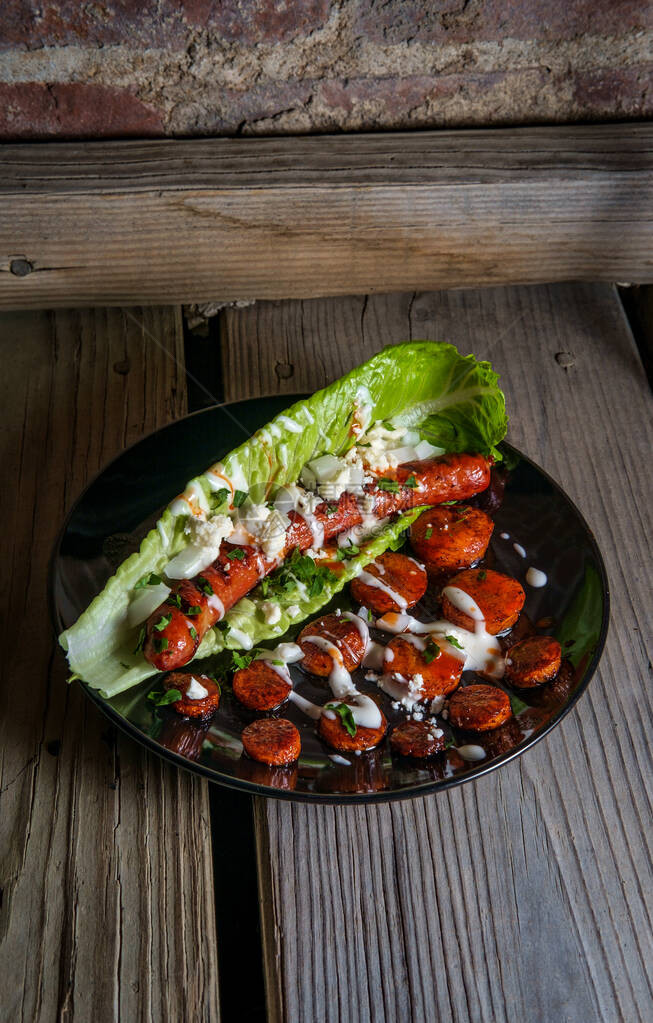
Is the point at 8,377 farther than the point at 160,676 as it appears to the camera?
Yes

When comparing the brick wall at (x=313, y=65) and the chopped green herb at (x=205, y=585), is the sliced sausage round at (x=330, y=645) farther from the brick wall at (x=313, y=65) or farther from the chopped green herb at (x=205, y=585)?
the brick wall at (x=313, y=65)

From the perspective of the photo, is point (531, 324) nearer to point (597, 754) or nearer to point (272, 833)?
point (597, 754)

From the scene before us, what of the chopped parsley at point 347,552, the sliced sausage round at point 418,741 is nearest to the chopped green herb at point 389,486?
the chopped parsley at point 347,552

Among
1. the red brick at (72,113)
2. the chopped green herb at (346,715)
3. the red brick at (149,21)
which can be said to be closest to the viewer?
the chopped green herb at (346,715)

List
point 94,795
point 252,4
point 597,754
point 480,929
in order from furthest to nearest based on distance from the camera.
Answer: point 252,4
point 597,754
point 94,795
point 480,929

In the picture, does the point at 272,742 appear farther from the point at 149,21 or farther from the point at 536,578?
the point at 149,21

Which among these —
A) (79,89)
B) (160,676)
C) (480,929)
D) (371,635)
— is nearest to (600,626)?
(371,635)
